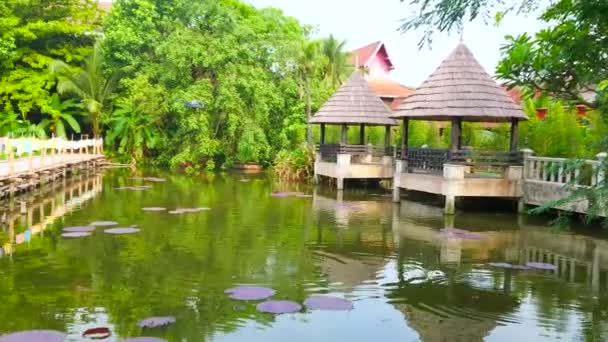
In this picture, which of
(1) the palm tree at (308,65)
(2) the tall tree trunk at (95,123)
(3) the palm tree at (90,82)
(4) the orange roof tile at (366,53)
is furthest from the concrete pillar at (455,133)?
(4) the orange roof tile at (366,53)

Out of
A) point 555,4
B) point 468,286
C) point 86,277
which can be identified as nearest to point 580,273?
point 468,286

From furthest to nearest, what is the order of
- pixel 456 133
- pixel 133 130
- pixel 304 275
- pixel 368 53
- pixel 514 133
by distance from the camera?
1. pixel 368 53
2. pixel 133 130
3. pixel 514 133
4. pixel 456 133
5. pixel 304 275

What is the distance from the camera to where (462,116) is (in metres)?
12.9

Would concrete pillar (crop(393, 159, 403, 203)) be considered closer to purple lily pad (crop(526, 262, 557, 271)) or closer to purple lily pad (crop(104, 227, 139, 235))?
purple lily pad (crop(526, 262, 557, 271))

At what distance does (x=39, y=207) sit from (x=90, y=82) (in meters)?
14.4

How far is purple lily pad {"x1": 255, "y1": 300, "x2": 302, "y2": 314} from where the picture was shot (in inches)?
225

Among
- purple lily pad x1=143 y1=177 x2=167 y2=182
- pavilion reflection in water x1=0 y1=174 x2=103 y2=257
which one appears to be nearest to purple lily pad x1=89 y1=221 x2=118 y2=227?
pavilion reflection in water x1=0 y1=174 x2=103 y2=257

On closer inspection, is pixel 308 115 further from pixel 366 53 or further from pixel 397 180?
pixel 366 53

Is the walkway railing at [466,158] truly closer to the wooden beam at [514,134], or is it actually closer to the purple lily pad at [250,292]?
the wooden beam at [514,134]

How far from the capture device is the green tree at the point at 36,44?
24.6 m

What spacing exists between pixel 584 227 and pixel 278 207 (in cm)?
650

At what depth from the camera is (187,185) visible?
18750mm

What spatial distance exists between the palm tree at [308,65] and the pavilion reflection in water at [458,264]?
12551 millimetres

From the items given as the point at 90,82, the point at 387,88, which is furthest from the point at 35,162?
the point at 387,88
